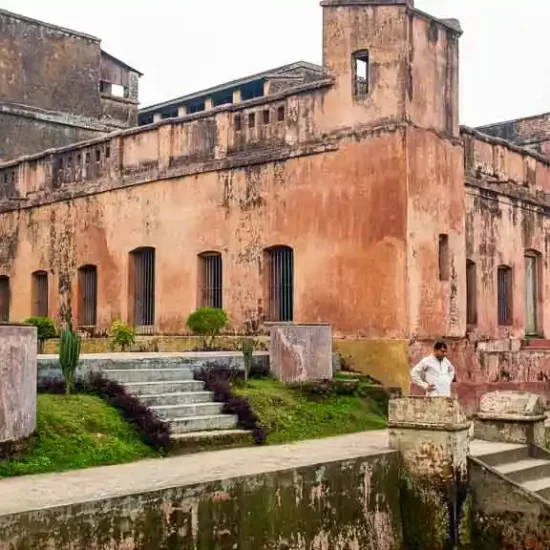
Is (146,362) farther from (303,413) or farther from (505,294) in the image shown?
(505,294)

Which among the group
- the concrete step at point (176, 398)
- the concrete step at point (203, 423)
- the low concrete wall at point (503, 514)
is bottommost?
the low concrete wall at point (503, 514)

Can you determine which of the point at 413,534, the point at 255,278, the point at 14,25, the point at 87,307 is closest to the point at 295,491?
the point at 413,534

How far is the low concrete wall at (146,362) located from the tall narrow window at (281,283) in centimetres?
258

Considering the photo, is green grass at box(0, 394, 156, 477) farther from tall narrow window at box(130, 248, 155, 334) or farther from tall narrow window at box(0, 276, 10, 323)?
tall narrow window at box(0, 276, 10, 323)

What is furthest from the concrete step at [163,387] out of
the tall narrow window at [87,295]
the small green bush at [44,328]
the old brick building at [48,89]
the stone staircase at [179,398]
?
the old brick building at [48,89]

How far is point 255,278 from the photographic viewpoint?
15164 millimetres

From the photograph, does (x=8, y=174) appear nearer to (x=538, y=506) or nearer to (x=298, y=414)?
(x=298, y=414)

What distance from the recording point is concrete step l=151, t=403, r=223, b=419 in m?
9.77

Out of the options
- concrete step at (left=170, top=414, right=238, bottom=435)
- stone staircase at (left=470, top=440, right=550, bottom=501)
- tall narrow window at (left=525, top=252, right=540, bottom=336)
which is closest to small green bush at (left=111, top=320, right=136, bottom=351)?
concrete step at (left=170, top=414, right=238, bottom=435)

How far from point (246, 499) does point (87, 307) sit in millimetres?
12018

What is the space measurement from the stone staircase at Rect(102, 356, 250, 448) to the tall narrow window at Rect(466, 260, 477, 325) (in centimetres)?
649

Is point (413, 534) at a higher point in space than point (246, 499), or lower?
lower

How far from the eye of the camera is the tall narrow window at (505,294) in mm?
16875

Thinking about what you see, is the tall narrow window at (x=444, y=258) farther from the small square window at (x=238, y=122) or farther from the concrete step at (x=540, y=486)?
the concrete step at (x=540, y=486)
